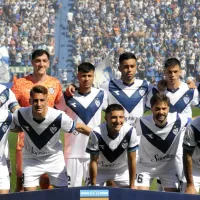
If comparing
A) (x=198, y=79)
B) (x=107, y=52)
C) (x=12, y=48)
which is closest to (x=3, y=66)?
(x=12, y=48)

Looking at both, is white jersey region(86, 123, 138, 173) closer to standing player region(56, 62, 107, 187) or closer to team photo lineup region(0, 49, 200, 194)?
team photo lineup region(0, 49, 200, 194)

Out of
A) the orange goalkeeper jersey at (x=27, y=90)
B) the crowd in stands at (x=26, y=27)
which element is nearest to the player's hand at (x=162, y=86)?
the orange goalkeeper jersey at (x=27, y=90)

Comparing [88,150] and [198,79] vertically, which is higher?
[198,79]

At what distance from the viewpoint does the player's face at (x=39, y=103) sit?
662cm

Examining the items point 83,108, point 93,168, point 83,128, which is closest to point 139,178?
point 93,168

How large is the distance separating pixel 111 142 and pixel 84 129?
33 cm

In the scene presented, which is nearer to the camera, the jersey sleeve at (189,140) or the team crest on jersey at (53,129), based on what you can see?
the jersey sleeve at (189,140)

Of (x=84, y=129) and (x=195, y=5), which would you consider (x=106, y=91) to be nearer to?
(x=84, y=129)

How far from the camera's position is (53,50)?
29984 millimetres

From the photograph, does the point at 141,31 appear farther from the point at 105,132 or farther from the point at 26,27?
the point at 105,132

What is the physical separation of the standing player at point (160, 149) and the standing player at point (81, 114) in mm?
622

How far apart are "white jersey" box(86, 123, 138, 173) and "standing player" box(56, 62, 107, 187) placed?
0.62 m

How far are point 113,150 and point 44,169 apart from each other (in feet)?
2.54

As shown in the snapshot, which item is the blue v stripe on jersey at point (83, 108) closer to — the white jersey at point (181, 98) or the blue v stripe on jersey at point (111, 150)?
the white jersey at point (181, 98)
